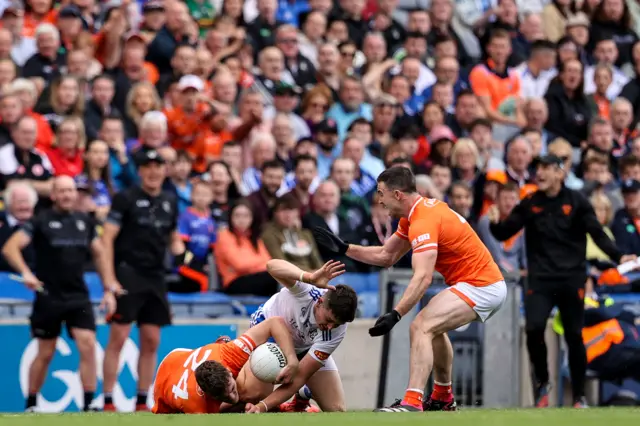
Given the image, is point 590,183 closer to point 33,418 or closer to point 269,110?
point 269,110

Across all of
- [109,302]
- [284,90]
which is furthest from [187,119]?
[109,302]

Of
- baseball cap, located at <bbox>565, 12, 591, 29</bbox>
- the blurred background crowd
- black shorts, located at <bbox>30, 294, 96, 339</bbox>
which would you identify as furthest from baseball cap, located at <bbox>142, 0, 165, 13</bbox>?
baseball cap, located at <bbox>565, 12, 591, 29</bbox>

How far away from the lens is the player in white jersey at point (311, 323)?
34.4 ft

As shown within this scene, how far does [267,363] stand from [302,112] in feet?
24.5

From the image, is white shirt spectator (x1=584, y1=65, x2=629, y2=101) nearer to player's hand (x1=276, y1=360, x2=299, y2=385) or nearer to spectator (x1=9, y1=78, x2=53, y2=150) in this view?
spectator (x1=9, y1=78, x2=53, y2=150)

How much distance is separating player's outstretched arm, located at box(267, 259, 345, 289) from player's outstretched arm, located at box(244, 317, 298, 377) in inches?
12.1

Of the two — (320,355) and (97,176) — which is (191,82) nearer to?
(97,176)

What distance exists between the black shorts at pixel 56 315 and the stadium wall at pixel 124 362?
507 mm

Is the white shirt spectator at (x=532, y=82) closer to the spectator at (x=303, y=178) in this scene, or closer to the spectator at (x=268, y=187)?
the spectator at (x=303, y=178)

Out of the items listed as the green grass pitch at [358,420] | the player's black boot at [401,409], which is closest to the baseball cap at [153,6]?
the player's black boot at [401,409]


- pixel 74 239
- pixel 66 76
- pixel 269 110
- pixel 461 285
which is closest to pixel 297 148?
pixel 269 110

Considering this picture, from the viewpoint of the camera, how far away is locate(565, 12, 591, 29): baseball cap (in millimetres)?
21797

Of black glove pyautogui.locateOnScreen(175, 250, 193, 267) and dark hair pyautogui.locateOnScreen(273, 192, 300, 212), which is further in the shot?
dark hair pyautogui.locateOnScreen(273, 192, 300, 212)

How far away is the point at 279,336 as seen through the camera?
10.8 metres
